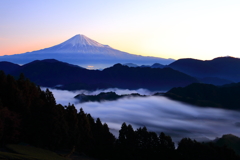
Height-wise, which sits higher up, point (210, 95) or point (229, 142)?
point (210, 95)

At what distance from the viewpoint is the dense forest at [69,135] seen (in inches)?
1064

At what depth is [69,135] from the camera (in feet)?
94.8

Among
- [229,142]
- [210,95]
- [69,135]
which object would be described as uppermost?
[210,95]

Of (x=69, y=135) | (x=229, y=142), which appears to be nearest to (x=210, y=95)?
(x=229, y=142)

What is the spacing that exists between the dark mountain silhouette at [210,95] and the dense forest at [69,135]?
349ft

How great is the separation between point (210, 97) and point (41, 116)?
415 feet

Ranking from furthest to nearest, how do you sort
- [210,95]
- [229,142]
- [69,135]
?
1. [210,95]
2. [229,142]
3. [69,135]

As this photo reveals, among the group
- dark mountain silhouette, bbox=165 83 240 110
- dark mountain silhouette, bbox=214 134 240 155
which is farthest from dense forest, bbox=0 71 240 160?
dark mountain silhouette, bbox=165 83 240 110

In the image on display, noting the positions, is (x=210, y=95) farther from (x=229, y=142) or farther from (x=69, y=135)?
(x=69, y=135)

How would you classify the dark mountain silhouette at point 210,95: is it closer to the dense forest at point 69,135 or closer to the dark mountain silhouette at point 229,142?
the dark mountain silhouette at point 229,142

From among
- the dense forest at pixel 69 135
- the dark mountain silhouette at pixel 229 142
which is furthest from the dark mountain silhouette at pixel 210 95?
the dense forest at pixel 69 135

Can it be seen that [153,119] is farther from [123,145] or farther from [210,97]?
[123,145]

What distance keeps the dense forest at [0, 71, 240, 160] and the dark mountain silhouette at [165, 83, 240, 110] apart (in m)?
106

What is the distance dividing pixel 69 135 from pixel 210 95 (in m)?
126
